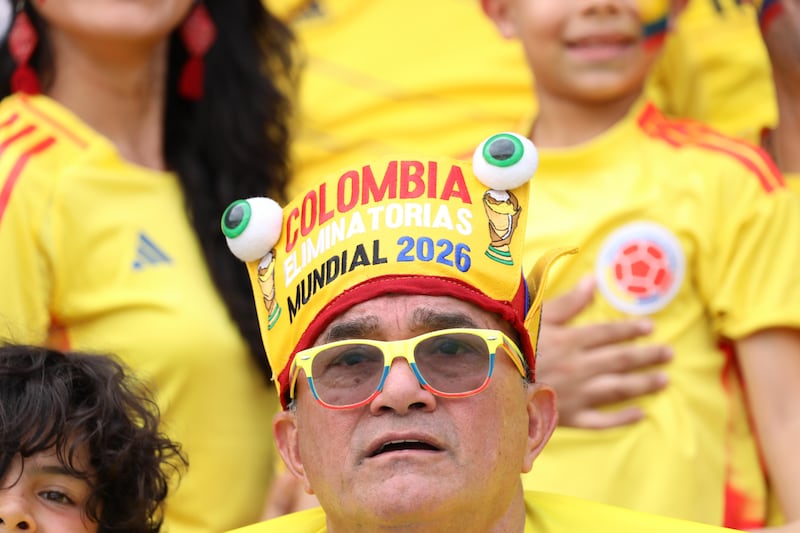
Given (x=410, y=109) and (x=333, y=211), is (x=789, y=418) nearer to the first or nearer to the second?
(x=333, y=211)

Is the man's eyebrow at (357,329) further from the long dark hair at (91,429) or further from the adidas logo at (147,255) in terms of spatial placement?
the adidas logo at (147,255)

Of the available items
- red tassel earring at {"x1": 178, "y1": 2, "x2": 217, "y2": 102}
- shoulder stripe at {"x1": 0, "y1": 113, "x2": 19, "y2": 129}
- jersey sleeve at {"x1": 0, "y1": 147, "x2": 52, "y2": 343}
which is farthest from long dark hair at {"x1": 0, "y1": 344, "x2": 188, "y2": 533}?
red tassel earring at {"x1": 178, "y1": 2, "x2": 217, "y2": 102}

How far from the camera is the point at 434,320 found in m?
2.99

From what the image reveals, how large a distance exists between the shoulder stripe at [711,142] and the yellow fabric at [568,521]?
3.04 feet

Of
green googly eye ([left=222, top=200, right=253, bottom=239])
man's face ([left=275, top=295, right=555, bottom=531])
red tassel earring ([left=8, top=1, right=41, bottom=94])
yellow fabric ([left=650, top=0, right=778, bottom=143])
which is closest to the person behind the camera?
man's face ([left=275, top=295, right=555, bottom=531])

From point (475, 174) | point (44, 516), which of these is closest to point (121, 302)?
point (44, 516)

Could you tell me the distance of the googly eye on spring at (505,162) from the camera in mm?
3062

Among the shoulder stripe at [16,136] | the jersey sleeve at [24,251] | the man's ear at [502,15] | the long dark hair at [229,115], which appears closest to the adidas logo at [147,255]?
the long dark hair at [229,115]

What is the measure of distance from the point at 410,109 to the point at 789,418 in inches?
69.4

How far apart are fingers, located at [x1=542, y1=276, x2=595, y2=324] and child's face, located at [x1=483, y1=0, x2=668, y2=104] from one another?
1.59ft

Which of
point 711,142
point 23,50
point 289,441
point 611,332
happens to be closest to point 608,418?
point 611,332

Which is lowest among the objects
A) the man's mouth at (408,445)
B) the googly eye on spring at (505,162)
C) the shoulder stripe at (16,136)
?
the man's mouth at (408,445)

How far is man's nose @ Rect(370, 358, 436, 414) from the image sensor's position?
2904 millimetres

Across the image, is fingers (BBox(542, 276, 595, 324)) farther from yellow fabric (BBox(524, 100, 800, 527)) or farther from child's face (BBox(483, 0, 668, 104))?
child's face (BBox(483, 0, 668, 104))
